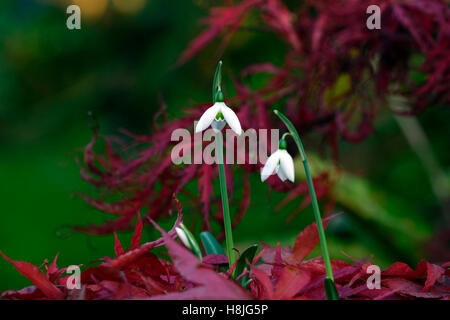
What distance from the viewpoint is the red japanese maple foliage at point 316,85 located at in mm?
673

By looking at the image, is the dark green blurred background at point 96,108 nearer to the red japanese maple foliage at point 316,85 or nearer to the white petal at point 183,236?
the red japanese maple foliage at point 316,85

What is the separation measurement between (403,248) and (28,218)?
184cm

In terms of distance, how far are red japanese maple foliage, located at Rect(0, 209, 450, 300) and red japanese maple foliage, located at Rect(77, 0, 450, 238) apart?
20 centimetres

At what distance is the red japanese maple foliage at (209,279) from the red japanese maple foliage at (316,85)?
0.66ft

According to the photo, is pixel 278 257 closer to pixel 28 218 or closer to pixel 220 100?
pixel 220 100

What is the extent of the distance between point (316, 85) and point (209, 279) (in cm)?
54

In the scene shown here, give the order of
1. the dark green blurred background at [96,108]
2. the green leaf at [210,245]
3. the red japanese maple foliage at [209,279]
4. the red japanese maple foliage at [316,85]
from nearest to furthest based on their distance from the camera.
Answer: the red japanese maple foliage at [209,279], the green leaf at [210,245], the red japanese maple foliage at [316,85], the dark green blurred background at [96,108]

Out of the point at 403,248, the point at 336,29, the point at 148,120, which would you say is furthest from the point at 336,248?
the point at 148,120

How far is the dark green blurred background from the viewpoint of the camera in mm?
2412

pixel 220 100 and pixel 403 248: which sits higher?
pixel 220 100

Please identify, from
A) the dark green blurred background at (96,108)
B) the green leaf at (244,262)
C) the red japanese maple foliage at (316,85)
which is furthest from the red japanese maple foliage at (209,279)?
the dark green blurred background at (96,108)

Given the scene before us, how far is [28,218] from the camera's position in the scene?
2664 mm
